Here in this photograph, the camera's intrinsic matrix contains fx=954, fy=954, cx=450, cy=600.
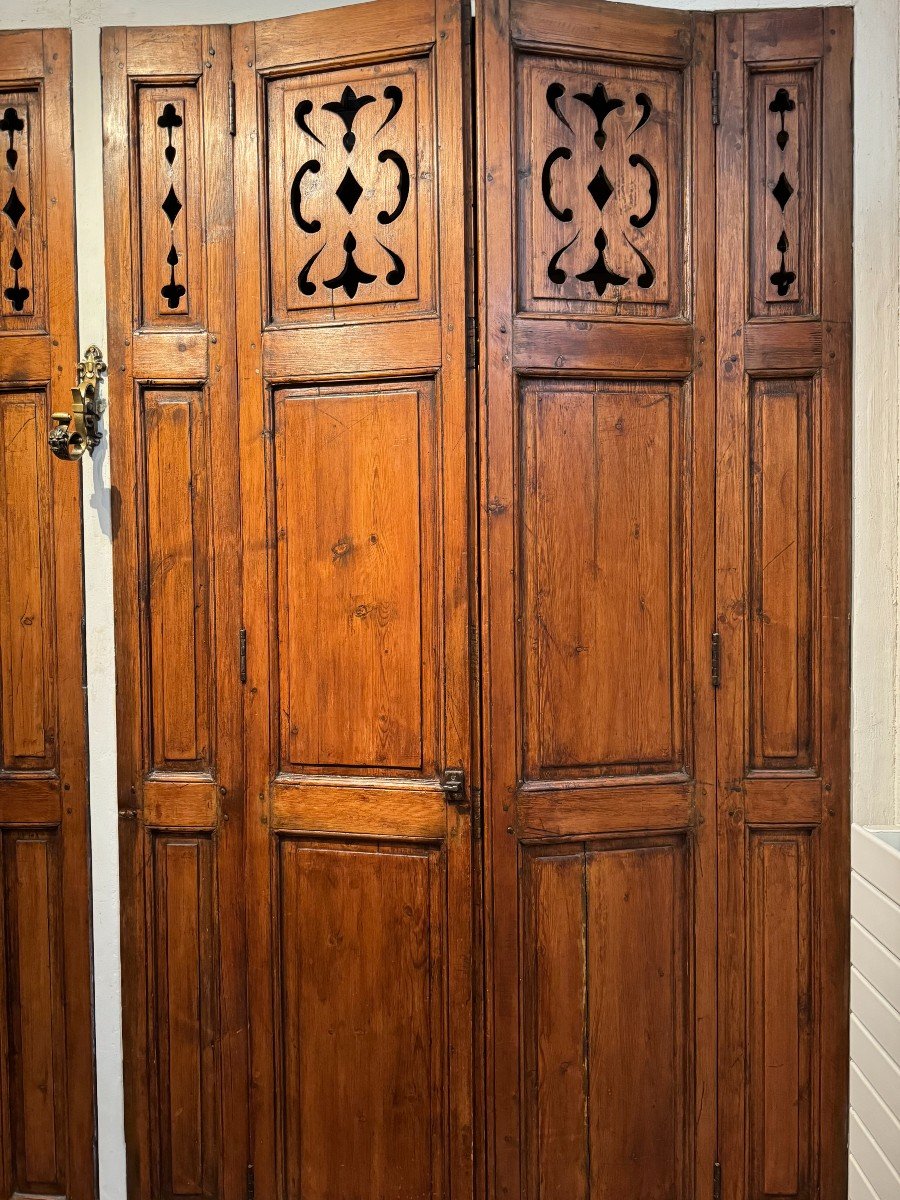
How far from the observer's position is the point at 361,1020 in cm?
219

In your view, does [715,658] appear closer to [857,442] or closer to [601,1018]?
[857,442]

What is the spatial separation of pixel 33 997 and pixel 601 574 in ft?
5.56

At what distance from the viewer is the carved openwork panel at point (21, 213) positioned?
2.24 m

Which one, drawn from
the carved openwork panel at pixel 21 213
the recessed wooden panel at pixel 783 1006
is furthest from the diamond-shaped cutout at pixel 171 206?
the recessed wooden panel at pixel 783 1006

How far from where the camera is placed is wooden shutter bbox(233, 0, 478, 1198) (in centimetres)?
212

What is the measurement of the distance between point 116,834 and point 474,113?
1.84 meters

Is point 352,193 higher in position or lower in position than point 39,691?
higher

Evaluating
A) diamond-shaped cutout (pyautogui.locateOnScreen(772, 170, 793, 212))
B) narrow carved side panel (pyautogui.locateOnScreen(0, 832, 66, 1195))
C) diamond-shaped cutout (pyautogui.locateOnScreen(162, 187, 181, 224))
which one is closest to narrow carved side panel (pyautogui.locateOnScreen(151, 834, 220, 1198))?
narrow carved side panel (pyautogui.locateOnScreen(0, 832, 66, 1195))

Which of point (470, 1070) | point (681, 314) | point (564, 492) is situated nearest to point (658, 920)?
point (470, 1070)

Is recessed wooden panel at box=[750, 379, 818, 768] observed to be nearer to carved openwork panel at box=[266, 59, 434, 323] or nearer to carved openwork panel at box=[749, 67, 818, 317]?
carved openwork panel at box=[749, 67, 818, 317]

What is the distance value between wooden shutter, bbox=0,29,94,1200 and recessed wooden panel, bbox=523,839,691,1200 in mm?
1072

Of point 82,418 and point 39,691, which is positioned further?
point 39,691

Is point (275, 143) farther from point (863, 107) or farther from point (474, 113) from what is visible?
point (863, 107)

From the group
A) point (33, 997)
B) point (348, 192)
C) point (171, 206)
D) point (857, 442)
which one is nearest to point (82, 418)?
point (171, 206)
